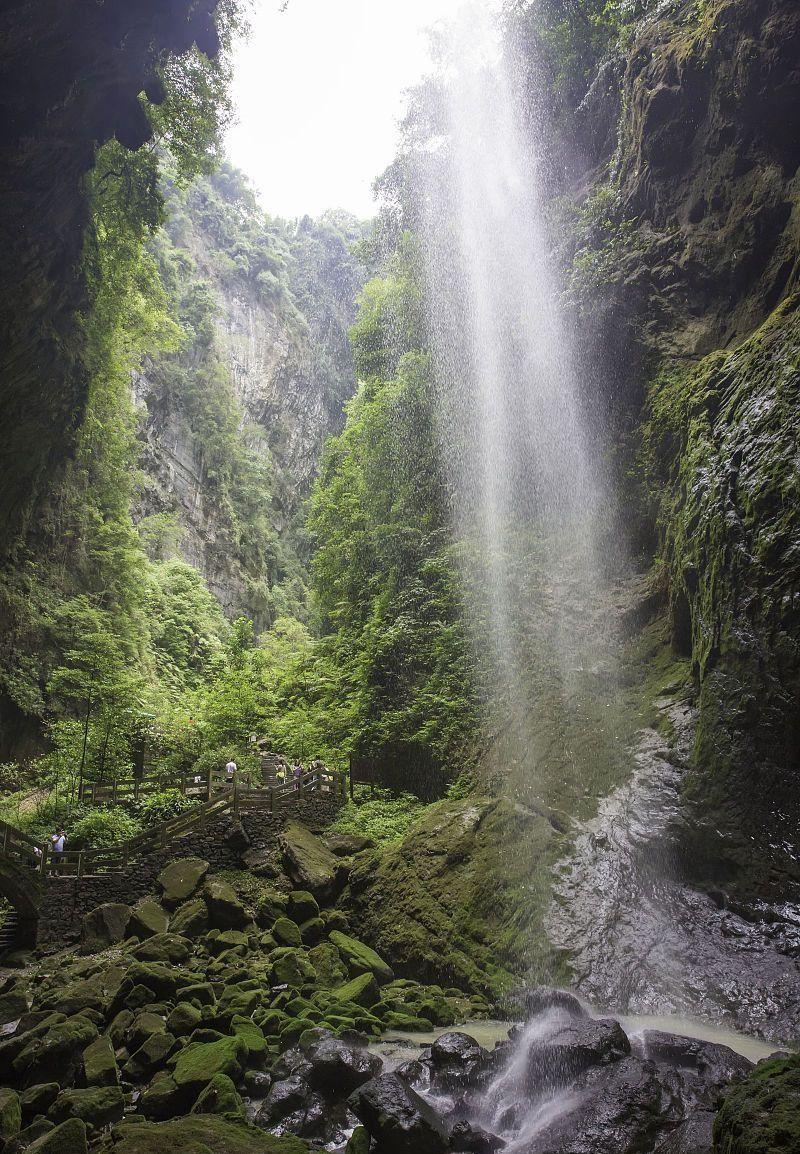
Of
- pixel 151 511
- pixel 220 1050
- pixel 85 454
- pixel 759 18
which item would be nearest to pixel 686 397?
pixel 759 18

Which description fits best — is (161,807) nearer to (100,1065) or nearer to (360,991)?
(360,991)

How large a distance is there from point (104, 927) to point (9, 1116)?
580cm

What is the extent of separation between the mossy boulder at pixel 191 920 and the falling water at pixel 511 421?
544cm

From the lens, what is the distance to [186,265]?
39.3 m

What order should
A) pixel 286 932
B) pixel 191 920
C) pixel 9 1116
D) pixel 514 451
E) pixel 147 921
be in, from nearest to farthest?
pixel 9 1116, pixel 286 932, pixel 191 920, pixel 147 921, pixel 514 451

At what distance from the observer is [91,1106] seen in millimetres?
5496

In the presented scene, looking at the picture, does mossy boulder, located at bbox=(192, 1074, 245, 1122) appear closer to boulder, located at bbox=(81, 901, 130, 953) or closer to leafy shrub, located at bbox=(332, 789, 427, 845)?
boulder, located at bbox=(81, 901, 130, 953)

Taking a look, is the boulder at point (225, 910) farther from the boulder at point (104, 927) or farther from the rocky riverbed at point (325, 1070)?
the boulder at point (104, 927)

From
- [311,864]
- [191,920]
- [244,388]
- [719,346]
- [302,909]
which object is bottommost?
[191,920]

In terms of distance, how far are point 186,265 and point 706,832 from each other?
138ft

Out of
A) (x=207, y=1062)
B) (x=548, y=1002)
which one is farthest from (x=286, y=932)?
(x=548, y=1002)

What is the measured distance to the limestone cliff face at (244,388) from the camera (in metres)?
33.2

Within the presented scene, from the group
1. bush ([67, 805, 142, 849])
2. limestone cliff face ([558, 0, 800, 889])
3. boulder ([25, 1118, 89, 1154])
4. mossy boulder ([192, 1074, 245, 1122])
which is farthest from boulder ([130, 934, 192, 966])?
limestone cliff face ([558, 0, 800, 889])

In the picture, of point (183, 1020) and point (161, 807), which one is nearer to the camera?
point (183, 1020)
